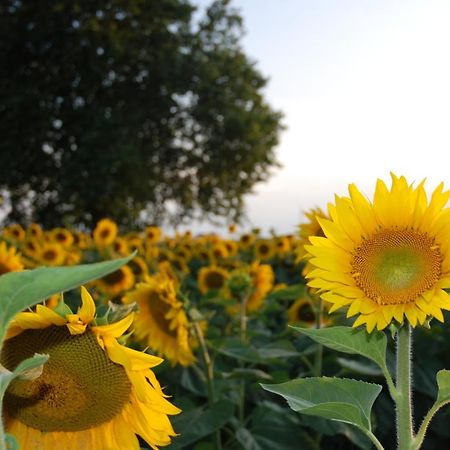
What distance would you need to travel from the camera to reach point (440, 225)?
134 centimetres

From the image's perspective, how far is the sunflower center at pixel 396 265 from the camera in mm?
1345

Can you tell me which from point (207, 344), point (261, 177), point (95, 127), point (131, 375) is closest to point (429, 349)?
point (207, 344)

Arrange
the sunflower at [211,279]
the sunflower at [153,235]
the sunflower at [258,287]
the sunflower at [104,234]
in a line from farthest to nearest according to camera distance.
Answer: the sunflower at [153,235] → the sunflower at [104,234] → the sunflower at [211,279] → the sunflower at [258,287]

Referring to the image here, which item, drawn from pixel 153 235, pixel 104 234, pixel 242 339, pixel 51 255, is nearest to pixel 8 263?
pixel 242 339

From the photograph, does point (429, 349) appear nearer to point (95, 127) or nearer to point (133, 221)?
point (95, 127)

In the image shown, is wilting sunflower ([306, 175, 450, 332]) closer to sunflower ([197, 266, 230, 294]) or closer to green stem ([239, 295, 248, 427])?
green stem ([239, 295, 248, 427])

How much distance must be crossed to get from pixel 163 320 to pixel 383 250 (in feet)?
5.26

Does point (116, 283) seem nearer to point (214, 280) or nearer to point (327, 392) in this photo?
point (214, 280)

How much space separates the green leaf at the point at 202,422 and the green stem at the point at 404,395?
1070mm

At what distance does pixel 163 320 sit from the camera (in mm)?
2863

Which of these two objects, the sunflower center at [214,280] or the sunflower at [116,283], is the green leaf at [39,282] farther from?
the sunflower at [116,283]

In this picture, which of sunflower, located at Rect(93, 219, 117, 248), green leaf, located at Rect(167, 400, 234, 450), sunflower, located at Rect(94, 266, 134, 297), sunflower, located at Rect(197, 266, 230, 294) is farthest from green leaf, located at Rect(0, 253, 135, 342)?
sunflower, located at Rect(93, 219, 117, 248)

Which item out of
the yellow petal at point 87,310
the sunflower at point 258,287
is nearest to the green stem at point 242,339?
the sunflower at point 258,287

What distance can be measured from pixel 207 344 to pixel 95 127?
17.6 m
